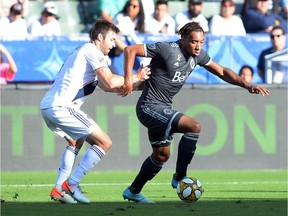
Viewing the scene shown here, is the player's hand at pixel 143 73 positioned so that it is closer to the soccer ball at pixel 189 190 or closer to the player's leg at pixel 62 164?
the player's leg at pixel 62 164

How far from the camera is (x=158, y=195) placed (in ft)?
38.8

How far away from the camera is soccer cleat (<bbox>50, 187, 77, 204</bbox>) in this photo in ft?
33.9

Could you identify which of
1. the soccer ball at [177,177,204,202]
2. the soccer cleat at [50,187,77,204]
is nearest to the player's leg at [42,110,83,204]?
the soccer cleat at [50,187,77,204]

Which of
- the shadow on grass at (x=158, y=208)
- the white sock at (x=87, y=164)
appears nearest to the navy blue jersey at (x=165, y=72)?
the white sock at (x=87, y=164)

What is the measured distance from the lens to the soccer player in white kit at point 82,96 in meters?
10.3

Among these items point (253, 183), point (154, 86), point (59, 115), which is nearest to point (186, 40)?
point (154, 86)

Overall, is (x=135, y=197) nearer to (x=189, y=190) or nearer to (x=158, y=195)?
(x=189, y=190)

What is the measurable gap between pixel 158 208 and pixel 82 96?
66.5 inches

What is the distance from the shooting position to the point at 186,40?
34.7 ft

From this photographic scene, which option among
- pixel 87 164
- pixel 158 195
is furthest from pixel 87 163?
pixel 158 195

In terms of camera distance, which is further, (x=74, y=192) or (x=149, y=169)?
(x=149, y=169)

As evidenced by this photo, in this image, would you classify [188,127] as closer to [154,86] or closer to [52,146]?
[154,86]

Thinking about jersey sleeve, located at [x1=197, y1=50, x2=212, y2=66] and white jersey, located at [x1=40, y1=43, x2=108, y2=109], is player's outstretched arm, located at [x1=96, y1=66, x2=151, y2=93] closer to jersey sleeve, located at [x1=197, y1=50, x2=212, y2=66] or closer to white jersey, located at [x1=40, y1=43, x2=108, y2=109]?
white jersey, located at [x1=40, y1=43, x2=108, y2=109]

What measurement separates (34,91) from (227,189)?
5214 mm
